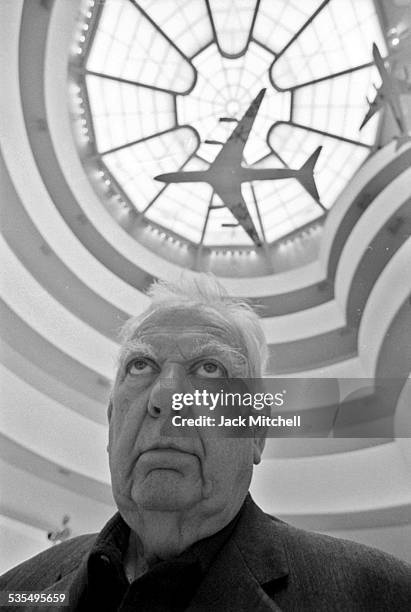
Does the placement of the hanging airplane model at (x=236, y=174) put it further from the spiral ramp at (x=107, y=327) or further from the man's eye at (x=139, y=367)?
the man's eye at (x=139, y=367)

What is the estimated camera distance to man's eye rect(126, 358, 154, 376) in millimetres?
1897

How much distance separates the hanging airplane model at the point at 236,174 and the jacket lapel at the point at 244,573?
1.87m

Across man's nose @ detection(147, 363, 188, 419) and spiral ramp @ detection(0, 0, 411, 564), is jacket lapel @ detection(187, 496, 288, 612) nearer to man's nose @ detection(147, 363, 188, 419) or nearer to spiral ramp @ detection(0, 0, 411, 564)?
man's nose @ detection(147, 363, 188, 419)

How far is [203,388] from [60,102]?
279cm

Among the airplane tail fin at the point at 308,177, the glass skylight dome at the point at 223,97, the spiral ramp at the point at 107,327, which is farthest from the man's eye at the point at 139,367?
the airplane tail fin at the point at 308,177

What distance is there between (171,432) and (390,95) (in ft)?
8.15

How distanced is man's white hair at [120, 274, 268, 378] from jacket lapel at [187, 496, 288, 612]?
0.59m

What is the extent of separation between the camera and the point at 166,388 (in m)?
1.85

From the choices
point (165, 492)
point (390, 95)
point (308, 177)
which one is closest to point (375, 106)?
point (390, 95)

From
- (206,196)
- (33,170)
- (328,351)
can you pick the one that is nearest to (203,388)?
(328,351)

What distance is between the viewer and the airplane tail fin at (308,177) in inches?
118

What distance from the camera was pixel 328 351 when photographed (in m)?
2.76

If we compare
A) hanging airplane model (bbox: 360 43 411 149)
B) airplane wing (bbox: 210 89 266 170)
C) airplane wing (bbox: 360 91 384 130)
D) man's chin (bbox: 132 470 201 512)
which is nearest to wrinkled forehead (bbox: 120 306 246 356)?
man's chin (bbox: 132 470 201 512)

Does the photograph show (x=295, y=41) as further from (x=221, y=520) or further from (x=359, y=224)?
(x=221, y=520)
